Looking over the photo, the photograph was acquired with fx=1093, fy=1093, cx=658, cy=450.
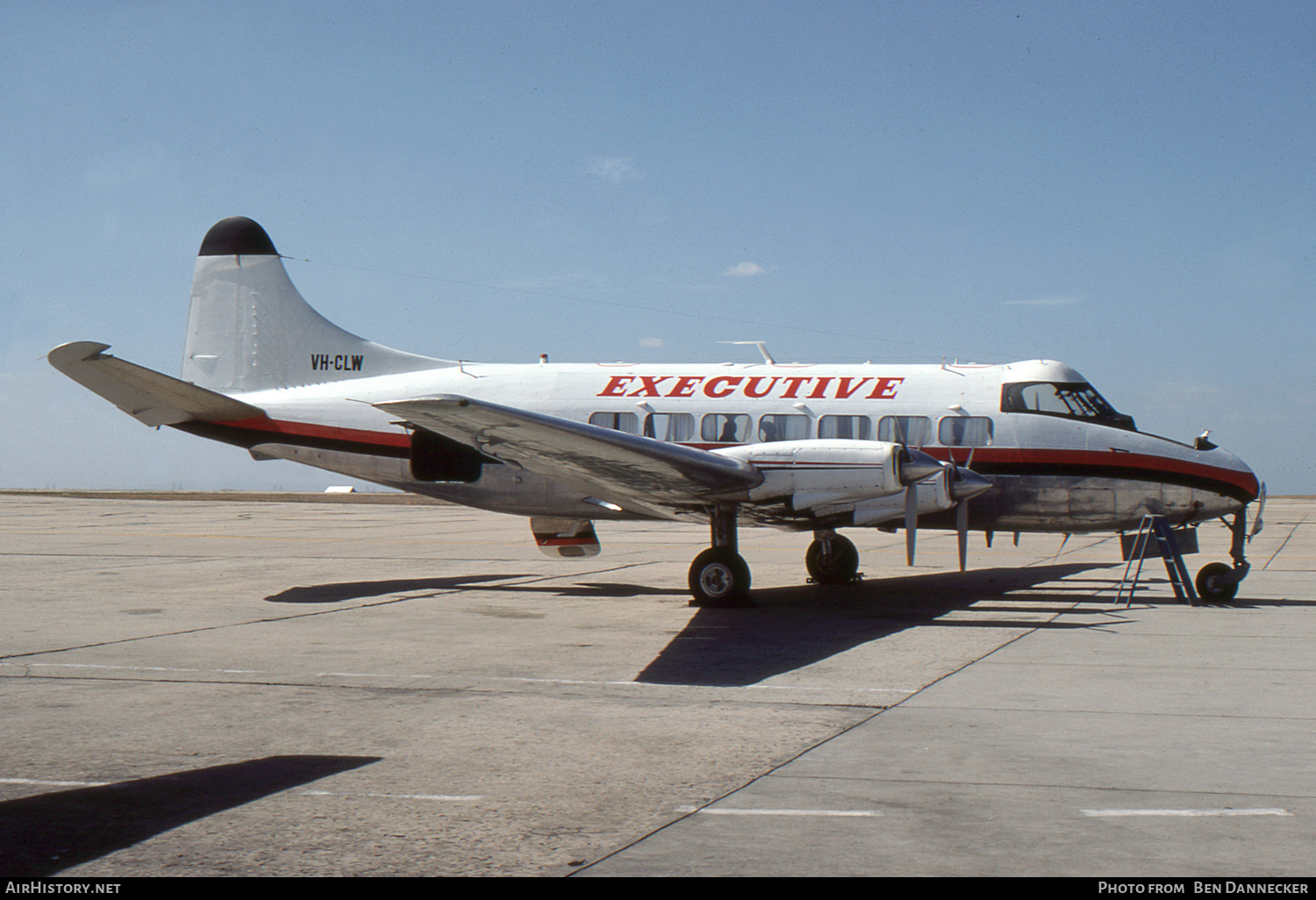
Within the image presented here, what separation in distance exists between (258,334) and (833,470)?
11.1 meters

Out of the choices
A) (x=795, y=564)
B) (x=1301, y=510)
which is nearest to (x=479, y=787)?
(x=795, y=564)

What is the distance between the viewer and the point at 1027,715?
8164 mm

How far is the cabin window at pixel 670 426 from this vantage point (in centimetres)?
1708

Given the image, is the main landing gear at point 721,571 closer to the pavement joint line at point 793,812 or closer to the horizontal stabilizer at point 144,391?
the horizontal stabilizer at point 144,391

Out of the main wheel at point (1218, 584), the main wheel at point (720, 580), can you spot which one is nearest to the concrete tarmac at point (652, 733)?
the main wheel at point (720, 580)

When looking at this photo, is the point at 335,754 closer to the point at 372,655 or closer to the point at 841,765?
the point at 841,765

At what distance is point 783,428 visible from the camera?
16.9 meters

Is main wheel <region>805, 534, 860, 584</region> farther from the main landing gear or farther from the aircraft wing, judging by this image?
the aircraft wing

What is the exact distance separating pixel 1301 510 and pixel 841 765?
49.2m

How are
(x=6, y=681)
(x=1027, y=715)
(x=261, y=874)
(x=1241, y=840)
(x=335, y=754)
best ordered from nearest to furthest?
(x=261, y=874), (x=1241, y=840), (x=335, y=754), (x=1027, y=715), (x=6, y=681)

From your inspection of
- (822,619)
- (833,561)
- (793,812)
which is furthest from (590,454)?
(793,812)

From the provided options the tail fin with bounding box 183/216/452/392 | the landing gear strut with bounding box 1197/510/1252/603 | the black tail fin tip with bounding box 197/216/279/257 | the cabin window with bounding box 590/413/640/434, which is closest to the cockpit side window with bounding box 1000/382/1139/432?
the landing gear strut with bounding box 1197/510/1252/603

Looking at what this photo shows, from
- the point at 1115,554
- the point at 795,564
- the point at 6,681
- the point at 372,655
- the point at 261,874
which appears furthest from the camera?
the point at 1115,554

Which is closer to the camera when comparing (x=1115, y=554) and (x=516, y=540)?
(x=1115, y=554)
